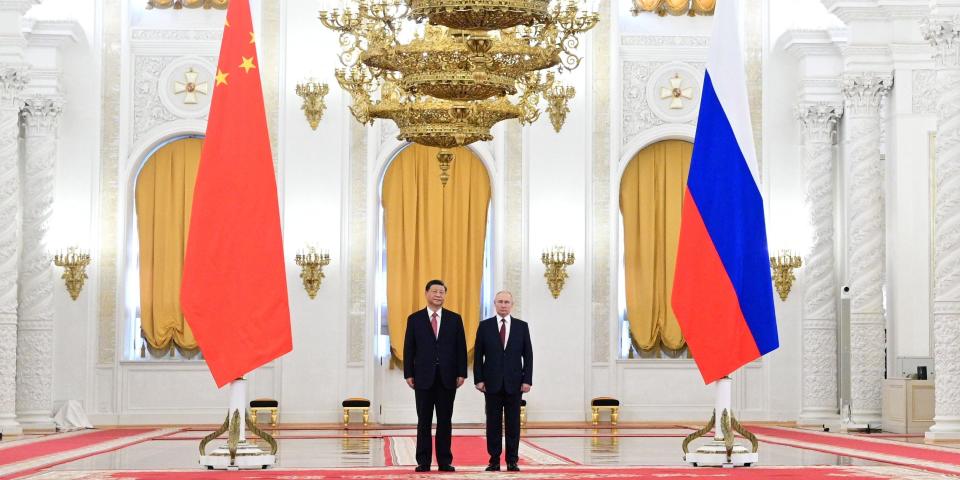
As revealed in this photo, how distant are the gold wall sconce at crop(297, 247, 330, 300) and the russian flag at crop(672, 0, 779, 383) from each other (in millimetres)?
9227

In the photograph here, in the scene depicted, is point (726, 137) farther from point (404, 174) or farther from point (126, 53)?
point (126, 53)

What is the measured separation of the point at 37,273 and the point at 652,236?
838 cm

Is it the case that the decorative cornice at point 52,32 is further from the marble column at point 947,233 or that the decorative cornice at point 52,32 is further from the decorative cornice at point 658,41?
the marble column at point 947,233

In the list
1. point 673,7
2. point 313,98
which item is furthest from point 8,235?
point 673,7

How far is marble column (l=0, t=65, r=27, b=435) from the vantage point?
1630 centimetres

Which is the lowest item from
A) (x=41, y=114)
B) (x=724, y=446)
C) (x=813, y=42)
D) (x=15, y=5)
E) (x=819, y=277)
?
(x=724, y=446)

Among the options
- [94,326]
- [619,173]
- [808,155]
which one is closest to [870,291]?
[808,155]

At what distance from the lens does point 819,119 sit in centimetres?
1945

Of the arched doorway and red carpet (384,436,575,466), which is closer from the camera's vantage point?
red carpet (384,436,575,466)

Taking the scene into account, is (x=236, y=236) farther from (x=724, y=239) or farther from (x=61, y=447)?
(x=61, y=447)

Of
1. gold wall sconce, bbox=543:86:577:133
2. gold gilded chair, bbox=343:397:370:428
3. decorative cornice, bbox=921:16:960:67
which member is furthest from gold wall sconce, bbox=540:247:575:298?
decorative cornice, bbox=921:16:960:67

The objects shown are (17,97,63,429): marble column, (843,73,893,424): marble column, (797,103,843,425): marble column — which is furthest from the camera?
(797,103,843,425): marble column

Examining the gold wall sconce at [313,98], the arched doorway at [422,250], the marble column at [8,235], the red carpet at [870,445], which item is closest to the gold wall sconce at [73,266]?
the marble column at [8,235]

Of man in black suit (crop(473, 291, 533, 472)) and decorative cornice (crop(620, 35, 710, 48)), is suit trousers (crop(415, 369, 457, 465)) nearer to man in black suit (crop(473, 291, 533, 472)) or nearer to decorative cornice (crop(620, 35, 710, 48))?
man in black suit (crop(473, 291, 533, 472))
